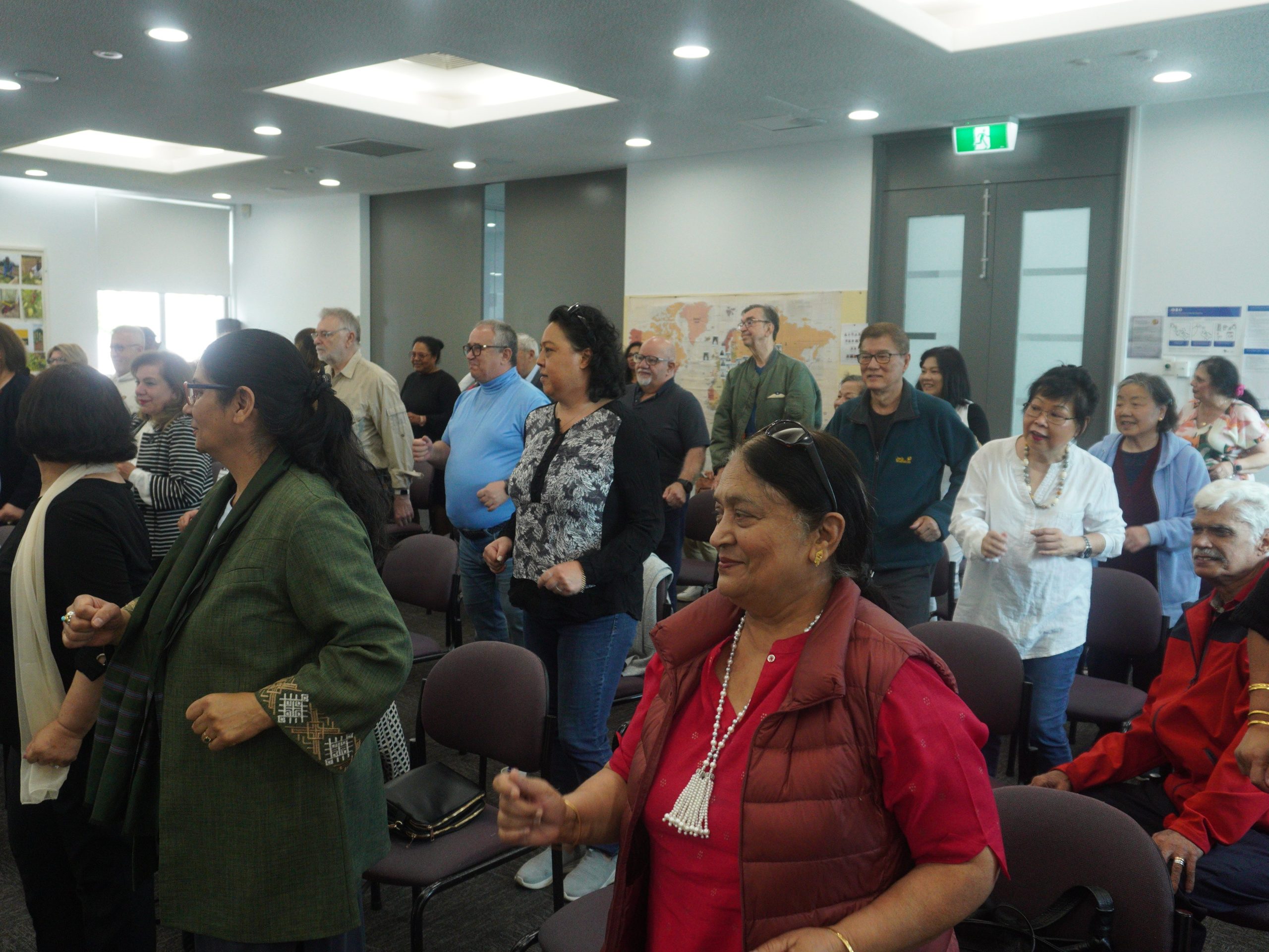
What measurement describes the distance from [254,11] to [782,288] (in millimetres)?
4273

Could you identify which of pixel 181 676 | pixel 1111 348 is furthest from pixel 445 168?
pixel 181 676

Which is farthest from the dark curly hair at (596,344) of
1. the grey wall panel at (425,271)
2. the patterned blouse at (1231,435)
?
the grey wall panel at (425,271)

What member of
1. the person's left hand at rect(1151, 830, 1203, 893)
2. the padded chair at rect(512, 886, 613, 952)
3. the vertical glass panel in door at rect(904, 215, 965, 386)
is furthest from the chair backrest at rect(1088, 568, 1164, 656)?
the vertical glass panel in door at rect(904, 215, 965, 386)

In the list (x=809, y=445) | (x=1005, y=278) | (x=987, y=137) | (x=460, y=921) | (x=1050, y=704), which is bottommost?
(x=460, y=921)

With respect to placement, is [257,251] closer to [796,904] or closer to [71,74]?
[71,74]

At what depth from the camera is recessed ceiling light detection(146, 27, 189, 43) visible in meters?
4.96

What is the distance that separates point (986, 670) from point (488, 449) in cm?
202

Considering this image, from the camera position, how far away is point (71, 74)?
231 inches

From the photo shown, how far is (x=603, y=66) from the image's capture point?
5422 mm

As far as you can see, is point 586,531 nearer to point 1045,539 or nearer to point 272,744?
point 272,744

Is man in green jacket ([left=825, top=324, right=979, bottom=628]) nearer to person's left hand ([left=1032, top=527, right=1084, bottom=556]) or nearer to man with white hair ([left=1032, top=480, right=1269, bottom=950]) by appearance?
person's left hand ([left=1032, top=527, right=1084, bottom=556])

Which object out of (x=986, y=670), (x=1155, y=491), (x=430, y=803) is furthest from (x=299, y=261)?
(x=986, y=670)

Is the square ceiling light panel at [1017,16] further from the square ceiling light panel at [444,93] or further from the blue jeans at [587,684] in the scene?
Answer: the blue jeans at [587,684]

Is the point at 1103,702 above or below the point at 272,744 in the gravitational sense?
below
